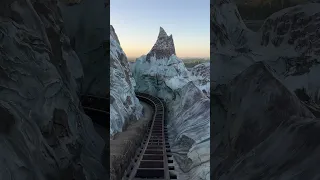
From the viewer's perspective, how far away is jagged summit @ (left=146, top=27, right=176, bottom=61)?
37.6 m

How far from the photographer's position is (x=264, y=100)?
3.48 m

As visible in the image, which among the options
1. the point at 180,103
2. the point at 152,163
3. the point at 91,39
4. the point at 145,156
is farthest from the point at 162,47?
the point at 91,39

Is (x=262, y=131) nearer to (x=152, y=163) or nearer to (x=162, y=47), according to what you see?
(x=152, y=163)

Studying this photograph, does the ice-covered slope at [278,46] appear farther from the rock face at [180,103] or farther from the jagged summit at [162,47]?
the jagged summit at [162,47]

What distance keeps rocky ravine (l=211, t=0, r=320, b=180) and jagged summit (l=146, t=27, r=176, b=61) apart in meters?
33.7

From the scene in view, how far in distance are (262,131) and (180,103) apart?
1827cm

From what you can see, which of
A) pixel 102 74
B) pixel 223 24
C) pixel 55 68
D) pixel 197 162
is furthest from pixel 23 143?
pixel 197 162

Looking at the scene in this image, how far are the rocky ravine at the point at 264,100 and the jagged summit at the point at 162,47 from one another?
111 feet

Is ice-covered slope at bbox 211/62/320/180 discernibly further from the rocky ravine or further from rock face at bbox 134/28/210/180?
rock face at bbox 134/28/210/180

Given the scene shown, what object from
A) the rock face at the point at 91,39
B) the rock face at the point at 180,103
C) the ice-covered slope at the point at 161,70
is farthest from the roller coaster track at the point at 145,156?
the ice-covered slope at the point at 161,70

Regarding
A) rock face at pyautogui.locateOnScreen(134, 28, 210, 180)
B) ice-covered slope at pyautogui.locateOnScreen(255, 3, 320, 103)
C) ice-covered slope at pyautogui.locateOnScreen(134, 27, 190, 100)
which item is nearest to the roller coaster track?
rock face at pyautogui.locateOnScreen(134, 28, 210, 180)

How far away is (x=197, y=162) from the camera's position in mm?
9172

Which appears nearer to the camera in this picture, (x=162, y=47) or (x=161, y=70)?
(x=161, y=70)

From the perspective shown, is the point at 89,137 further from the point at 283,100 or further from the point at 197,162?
the point at 197,162
